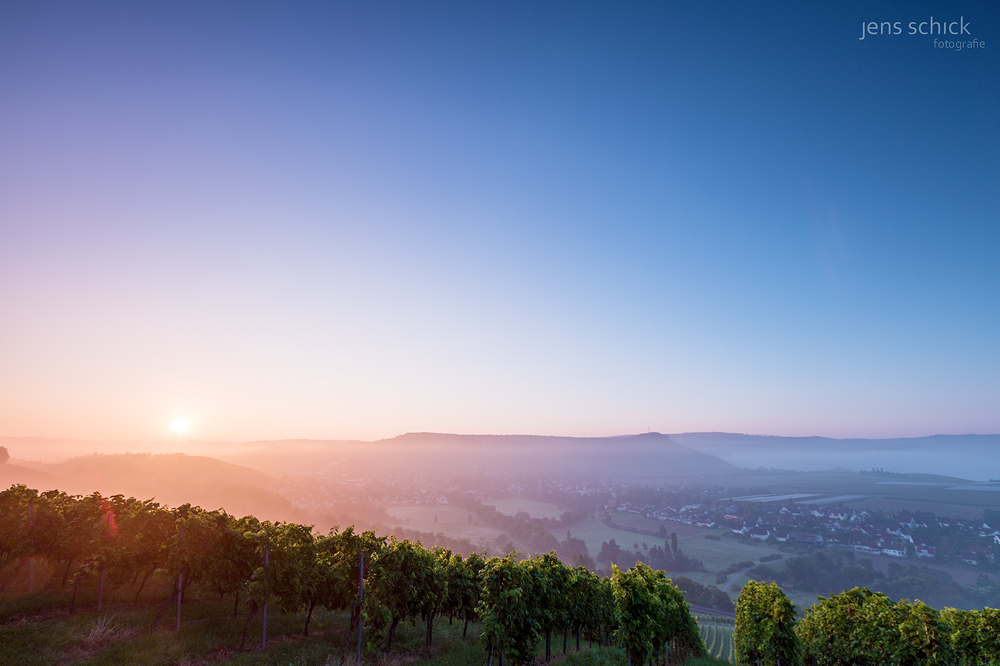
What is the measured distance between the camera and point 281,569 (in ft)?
71.1

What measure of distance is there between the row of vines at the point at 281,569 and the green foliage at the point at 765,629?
270 inches

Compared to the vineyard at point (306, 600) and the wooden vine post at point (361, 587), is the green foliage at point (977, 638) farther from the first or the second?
the wooden vine post at point (361, 587)

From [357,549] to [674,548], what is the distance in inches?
6643

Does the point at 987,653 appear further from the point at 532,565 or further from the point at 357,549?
the point at 357,549

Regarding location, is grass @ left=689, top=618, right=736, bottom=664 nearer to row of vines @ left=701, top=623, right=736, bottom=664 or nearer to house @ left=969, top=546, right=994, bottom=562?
row of vines @ left=701, top=623, right=736, bottom=664

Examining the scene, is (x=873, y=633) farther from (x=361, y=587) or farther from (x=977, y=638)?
(x=361, y=587)

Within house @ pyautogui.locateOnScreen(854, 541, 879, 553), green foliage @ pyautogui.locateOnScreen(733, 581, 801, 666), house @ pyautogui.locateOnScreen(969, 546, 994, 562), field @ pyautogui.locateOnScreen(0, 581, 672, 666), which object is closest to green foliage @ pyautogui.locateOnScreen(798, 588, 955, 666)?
green foliage @ pyautogui.locateOnScreen(733, 581, 801, 666)

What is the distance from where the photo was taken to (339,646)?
72.1 feet

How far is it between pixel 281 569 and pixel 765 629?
96.3ft

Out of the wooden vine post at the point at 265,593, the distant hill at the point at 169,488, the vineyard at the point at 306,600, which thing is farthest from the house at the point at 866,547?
the distant hill at the point at 169,488

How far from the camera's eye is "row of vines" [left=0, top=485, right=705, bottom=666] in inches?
821

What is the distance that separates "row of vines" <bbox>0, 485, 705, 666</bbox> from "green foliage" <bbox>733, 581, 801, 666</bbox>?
22.5ft

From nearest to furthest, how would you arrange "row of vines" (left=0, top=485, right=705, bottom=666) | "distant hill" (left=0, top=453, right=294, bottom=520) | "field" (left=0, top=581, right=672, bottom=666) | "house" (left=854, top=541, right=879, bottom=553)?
"field" (left=0, top=581, right=672, bottom=666) < "row of vines" (left=0, top=485, right=705, bottom=666) < "distant hill" (left=0, top=453, right=294, bottom=520) < "house" (left=854, top=541, right=879, bottom=553)

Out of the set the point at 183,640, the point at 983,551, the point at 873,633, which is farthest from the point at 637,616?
the point at 983,551
